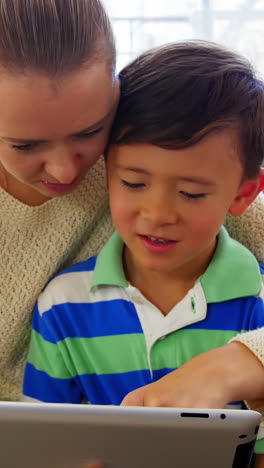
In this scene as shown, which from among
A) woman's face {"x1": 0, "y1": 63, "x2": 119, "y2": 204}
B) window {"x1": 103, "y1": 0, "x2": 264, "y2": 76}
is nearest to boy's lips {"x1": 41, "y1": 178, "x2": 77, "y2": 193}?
woman's face {"x1": 0, "y1": 63, "x2": 119, "y2": 204}

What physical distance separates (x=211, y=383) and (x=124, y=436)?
194 millimetres

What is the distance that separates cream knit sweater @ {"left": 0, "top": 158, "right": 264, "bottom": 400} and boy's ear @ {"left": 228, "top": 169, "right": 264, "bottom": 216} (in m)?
0.09

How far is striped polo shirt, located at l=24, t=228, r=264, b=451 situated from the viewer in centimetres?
88

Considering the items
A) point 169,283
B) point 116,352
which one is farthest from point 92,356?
point 169,283

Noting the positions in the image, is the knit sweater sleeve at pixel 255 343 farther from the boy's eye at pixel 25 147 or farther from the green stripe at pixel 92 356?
the boy's eye at pixel 25 147

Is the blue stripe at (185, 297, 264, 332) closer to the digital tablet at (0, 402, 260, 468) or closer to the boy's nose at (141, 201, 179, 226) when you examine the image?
the boy's nose at (141, 201, 179, 226)

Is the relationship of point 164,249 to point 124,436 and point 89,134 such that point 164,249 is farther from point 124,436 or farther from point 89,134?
point 124,436

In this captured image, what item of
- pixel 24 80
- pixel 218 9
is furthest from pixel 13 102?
pixel 218 9

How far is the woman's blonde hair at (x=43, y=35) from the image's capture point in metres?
0.68

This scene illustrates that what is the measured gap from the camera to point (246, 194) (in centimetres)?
87

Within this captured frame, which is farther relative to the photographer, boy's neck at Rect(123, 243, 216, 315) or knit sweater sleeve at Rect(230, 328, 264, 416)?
boy's neck at Rect(123, 243, 216, 315)

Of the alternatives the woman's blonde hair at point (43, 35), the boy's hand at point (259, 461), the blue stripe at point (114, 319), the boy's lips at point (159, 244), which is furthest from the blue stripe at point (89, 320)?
the woman's blonde hair at point (43, 35)

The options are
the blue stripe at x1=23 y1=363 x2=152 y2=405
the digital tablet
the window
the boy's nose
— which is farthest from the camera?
the window

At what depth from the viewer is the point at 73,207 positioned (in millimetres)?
952
